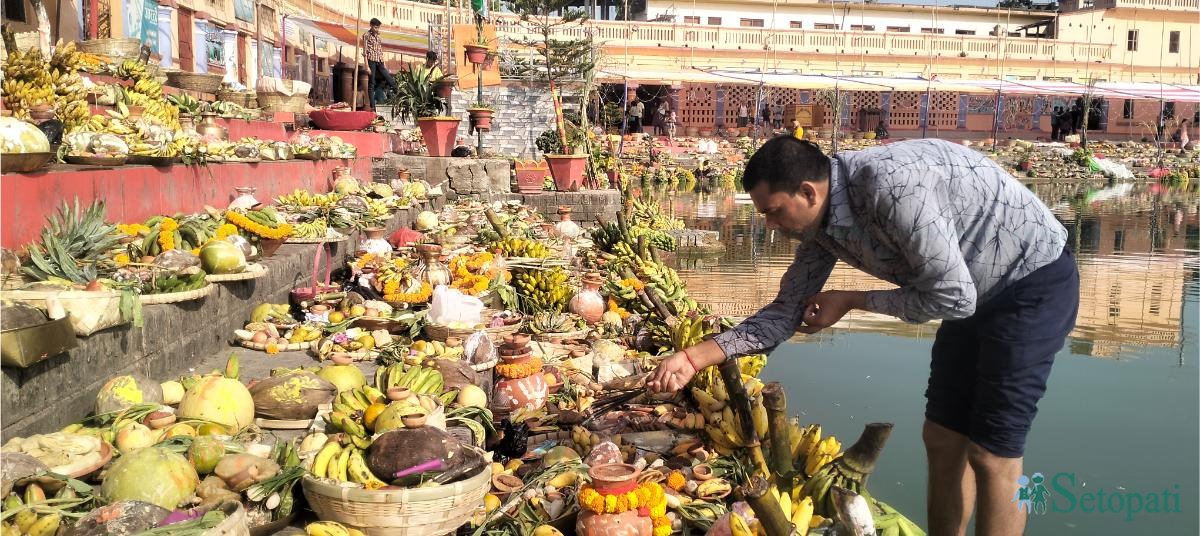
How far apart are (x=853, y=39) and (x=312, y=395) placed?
31.4 m

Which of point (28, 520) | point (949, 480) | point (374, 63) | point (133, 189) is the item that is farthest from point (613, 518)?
point (374, 63)

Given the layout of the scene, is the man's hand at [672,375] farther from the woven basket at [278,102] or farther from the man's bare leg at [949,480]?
the woven basket at [278,102]

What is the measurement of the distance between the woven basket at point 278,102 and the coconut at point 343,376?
7.00 metres

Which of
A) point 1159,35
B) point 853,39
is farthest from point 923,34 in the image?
point 1159,35

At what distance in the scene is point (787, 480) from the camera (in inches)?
125

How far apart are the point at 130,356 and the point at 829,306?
2.56 metres

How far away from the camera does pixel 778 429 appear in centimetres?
300

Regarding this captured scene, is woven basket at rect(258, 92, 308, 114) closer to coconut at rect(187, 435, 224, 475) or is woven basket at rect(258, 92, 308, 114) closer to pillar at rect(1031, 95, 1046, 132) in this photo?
coconut at rect(187, 435, 224, 475)

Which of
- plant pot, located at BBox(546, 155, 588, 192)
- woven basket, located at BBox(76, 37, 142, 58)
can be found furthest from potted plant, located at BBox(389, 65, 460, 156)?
woven basket, located at BBox(76, 37, 142, 58)

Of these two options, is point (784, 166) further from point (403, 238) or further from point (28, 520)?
point (403, 238)

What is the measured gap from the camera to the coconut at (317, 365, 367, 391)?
3797 millimetres

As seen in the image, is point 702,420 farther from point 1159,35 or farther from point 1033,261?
point 1159,35

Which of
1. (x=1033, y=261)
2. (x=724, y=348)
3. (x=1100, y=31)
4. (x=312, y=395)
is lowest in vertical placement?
(x=312, y=395)

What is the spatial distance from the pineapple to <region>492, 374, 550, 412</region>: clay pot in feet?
5.96
